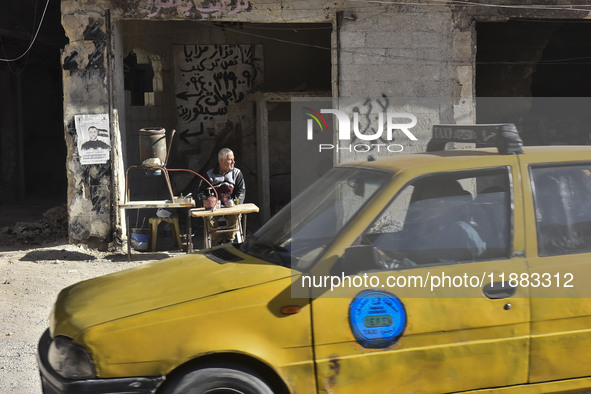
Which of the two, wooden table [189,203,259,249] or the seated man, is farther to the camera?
the seated man

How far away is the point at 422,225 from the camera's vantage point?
3670 millimetres

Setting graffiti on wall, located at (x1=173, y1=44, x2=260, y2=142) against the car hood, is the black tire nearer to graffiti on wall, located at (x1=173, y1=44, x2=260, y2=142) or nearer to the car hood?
the car hood

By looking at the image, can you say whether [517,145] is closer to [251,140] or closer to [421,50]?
[421,50]

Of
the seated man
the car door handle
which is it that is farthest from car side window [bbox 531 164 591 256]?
the seated man

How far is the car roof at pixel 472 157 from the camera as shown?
147 inches

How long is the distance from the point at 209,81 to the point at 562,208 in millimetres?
10784

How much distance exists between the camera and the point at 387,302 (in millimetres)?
3373

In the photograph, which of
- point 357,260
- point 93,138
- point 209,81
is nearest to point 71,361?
point 357,260

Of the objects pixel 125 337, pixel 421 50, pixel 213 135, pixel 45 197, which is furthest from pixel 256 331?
pixel 45 197

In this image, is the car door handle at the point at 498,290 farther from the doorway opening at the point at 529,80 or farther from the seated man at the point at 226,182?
the doorway opening at the point at 529,80

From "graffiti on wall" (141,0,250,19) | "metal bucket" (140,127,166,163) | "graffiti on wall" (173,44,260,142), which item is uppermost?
"graffiti on wall" (141,0,250,19)

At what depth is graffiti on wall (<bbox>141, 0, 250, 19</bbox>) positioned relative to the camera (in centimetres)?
957

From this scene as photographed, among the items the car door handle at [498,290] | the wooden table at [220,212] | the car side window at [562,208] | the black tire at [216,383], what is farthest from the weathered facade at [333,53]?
the black tire at [216,383]

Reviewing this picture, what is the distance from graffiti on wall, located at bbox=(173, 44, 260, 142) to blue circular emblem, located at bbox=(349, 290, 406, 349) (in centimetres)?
1077
